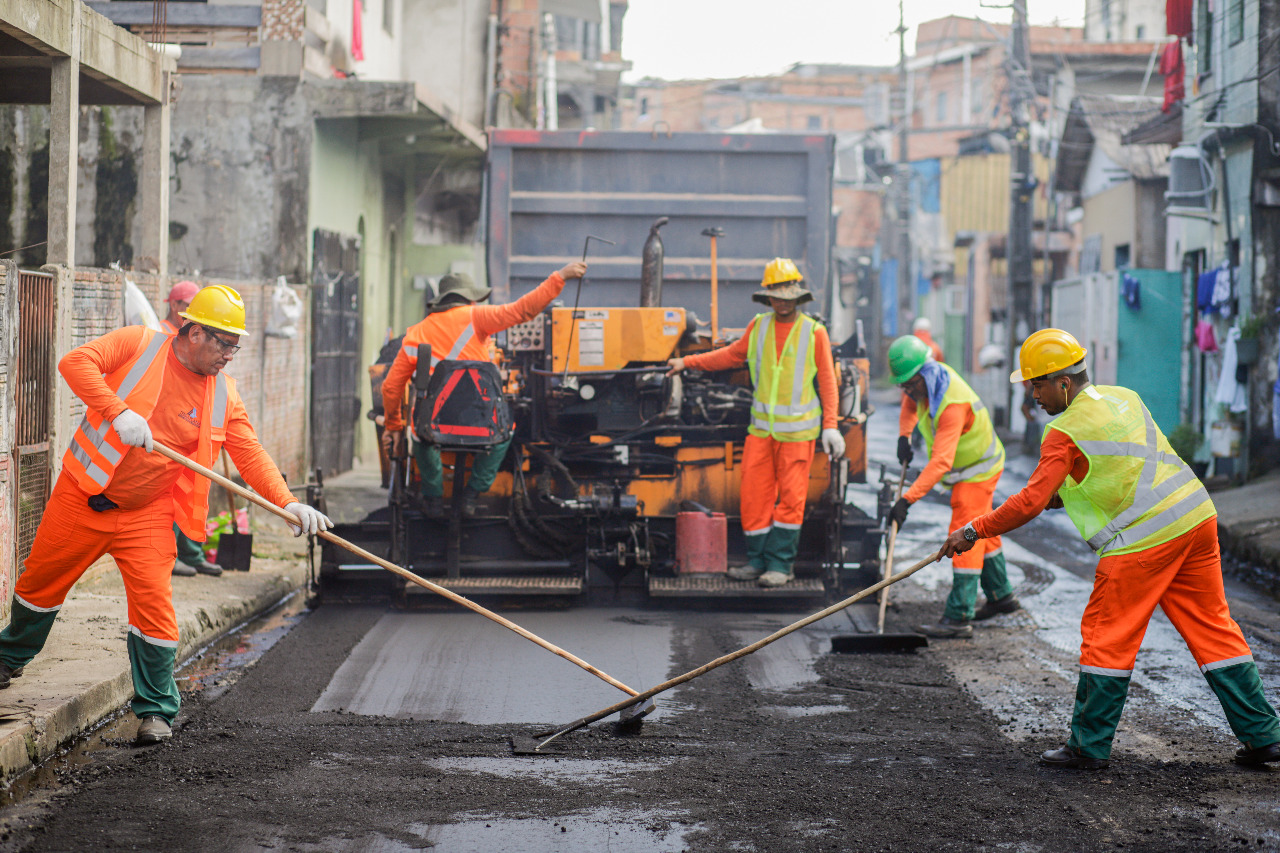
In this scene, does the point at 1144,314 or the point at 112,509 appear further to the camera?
the point at 1144,314

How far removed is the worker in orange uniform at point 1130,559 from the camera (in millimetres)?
4715

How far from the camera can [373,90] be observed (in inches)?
483

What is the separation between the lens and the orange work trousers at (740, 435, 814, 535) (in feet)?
25.0

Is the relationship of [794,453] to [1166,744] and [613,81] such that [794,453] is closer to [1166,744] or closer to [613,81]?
[1166,744]

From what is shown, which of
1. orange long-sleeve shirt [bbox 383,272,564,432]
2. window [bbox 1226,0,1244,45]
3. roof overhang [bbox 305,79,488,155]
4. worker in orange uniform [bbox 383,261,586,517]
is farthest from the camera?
window [bbox 1226,0,1244,45]

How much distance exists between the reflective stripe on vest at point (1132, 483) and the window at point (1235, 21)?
11096mm

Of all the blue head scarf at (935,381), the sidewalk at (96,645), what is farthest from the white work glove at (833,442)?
the sidewalk at (96,645)

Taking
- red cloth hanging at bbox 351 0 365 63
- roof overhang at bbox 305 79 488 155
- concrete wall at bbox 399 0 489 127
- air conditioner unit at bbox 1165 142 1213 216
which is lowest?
air conditioner unit at bbox 1165 142 1213 216

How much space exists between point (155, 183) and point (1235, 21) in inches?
435

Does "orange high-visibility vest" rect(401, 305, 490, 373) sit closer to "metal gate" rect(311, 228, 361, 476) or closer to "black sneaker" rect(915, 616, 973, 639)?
"black sneaker" rect(915, 616, 973, 639)

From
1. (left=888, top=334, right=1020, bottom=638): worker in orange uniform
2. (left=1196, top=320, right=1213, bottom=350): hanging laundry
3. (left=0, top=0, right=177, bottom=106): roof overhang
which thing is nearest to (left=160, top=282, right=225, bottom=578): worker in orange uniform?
(left=0, top=0, right=177, bottom=106): roof overhang

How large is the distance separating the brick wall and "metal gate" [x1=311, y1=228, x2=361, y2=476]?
31cm

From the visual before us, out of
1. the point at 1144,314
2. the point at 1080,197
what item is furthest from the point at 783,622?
the point at 1080,197

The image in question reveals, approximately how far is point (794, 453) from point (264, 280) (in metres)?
6.26
